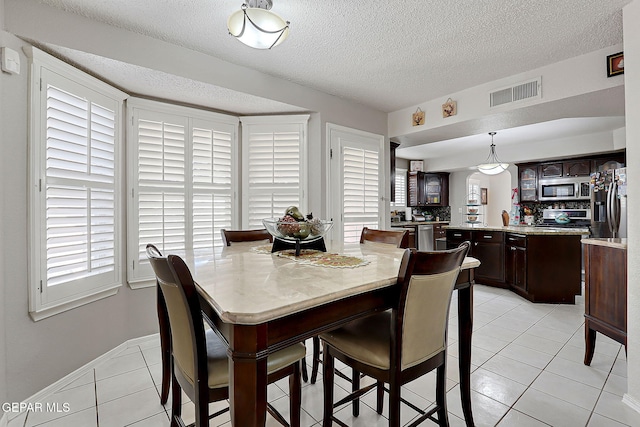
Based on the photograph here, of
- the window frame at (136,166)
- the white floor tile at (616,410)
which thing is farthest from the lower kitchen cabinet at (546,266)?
the window frame at (136,166)

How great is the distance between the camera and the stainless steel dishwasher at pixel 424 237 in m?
6.51

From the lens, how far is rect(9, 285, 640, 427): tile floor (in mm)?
1680

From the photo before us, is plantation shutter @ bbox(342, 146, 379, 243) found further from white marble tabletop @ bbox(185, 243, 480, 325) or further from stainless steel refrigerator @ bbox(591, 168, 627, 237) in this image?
stainless steel refrigerator @ bbox(591, 168, 627, 237)

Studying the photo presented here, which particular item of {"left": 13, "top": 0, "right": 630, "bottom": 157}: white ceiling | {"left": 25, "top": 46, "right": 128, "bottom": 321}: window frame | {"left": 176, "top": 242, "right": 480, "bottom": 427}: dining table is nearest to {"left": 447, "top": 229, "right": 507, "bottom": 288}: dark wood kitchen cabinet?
{"left": 13, "top": 0, "right": 630, "bottom": 157}: white ceiling

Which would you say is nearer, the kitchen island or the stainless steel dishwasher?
the kitchen island

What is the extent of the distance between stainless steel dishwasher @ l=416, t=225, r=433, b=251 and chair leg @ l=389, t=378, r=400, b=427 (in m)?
5.56

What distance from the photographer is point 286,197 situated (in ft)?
10.7

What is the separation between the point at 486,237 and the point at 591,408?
9.22 feet

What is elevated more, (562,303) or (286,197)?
(286,197)

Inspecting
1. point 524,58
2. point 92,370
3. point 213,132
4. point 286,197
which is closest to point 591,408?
point 524,58

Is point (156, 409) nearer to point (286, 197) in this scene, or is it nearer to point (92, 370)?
point (92, 370)

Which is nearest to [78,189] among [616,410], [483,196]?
[616,410]

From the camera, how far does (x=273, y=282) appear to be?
3.78 ft

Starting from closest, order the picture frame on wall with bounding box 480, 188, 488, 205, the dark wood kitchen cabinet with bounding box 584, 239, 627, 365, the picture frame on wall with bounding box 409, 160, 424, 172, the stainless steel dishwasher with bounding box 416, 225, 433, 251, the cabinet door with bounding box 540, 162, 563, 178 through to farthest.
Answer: the dark wood kitchen cabinet with bounding box 584, 239, 627, 365
the cabinet door with bounding box 540, 162, 563, 178
the stainless steel dishwasher with bounding box 416, 225, 433, 251
the picture frame on wall with bounding box 409, 160, 424, 172
the picture frame on wall with bounding box 480, 188, 488, 205
